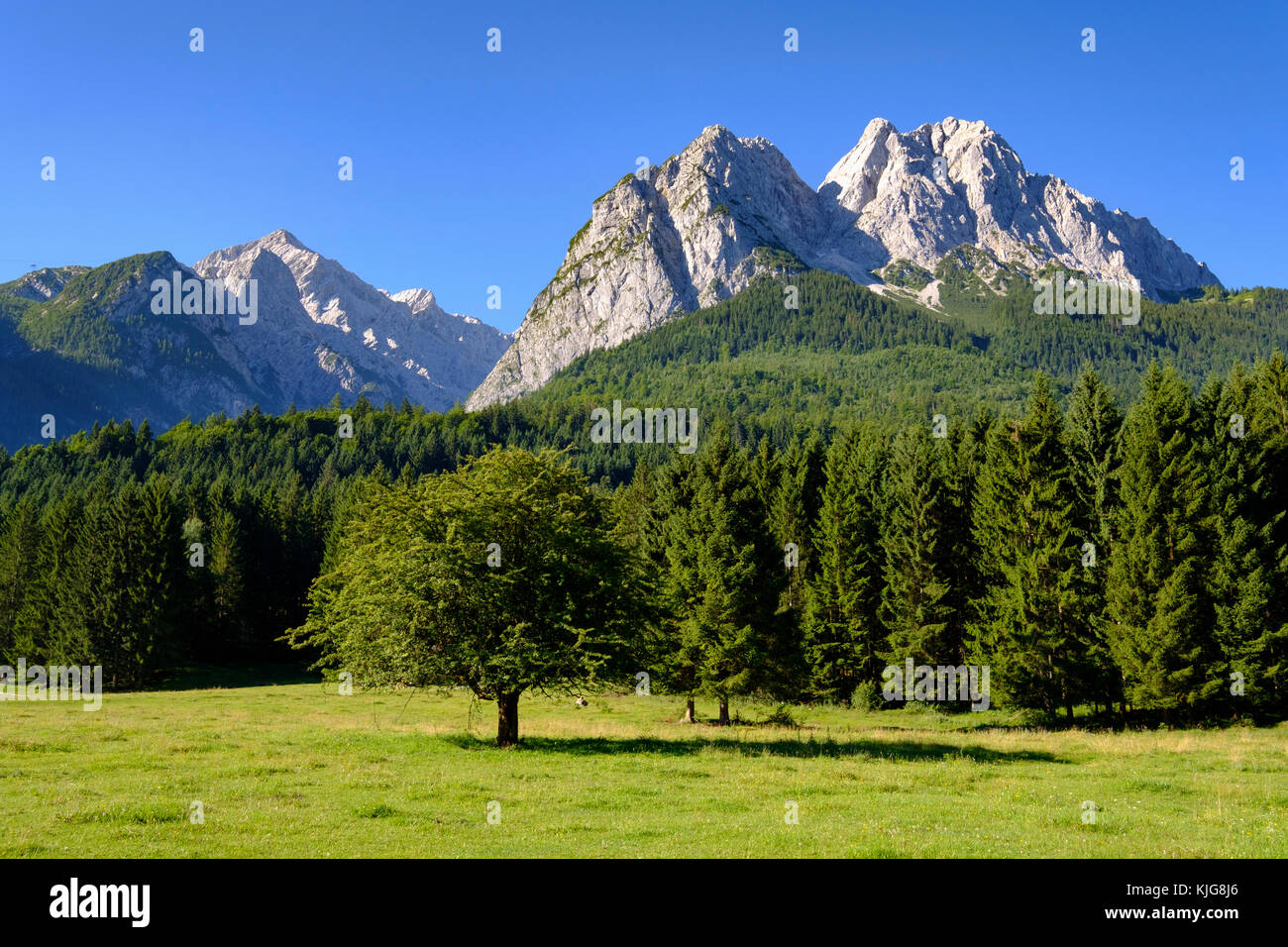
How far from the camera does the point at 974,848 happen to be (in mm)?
14797

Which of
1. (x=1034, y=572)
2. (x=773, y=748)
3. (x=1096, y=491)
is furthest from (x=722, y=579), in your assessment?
(x=1096, y=491)

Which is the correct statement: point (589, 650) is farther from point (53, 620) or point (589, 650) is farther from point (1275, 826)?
point (53, 620)

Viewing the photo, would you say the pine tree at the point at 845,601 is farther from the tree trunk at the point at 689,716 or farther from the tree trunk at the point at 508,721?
the tree trunk at the point at 508,721

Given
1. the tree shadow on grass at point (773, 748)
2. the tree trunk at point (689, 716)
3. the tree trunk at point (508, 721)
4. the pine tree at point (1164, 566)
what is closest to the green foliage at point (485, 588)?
the tree trunk at point (508, 721)

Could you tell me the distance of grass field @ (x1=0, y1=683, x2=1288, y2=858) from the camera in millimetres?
15148

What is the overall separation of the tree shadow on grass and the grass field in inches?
7.0

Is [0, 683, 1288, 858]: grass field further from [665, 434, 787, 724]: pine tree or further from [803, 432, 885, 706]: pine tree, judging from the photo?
[803, 432, 885, 706]: pine tree

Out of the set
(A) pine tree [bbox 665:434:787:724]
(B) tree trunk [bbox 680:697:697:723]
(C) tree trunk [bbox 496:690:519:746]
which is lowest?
(B) tree trunk [bbox 680:697:697:723]

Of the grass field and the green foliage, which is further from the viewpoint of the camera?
the green foliage

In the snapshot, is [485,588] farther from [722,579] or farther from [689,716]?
[689,716]

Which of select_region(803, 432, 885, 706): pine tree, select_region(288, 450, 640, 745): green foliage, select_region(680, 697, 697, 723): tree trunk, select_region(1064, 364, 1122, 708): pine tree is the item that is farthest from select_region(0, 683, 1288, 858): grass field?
select_region(803, 432, 885, 706): pine tree

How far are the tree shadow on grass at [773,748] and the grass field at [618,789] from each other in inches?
7.0
